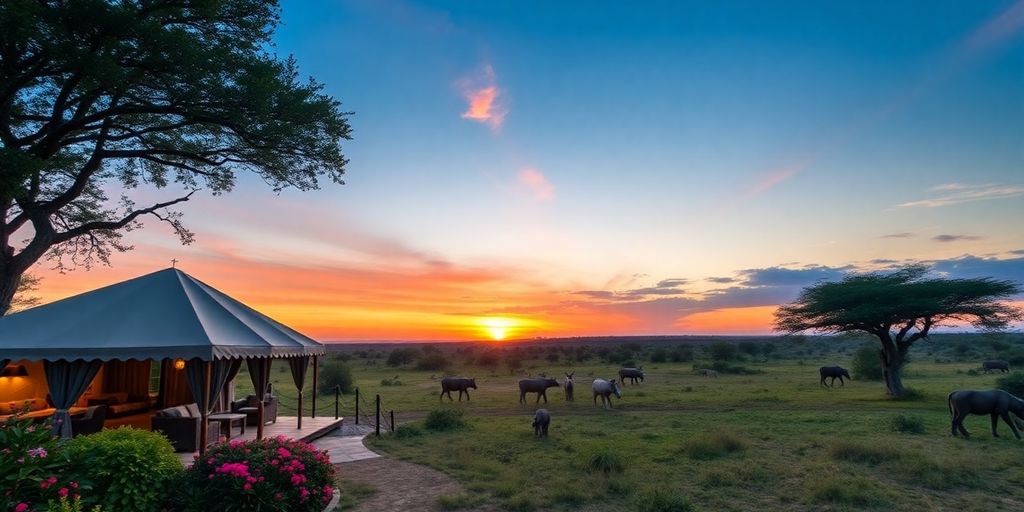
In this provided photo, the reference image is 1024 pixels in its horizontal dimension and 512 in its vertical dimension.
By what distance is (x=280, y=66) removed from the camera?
16297mm

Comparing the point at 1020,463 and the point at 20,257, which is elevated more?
the point at 20,257

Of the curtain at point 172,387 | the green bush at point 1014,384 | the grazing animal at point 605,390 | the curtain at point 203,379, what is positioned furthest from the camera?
the grazing animal at point 605,390

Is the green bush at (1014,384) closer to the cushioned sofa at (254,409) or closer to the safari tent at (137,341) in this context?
the safari tent at (137,341)

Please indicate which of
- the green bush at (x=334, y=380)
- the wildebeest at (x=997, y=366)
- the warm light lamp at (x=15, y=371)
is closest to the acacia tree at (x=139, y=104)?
the warm light lamp at (x=15, y=371)

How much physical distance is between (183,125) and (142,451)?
39.9ft

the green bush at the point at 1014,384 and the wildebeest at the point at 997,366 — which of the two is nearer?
the green bush at the point at 1014,384

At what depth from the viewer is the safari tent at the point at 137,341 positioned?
38.7ft

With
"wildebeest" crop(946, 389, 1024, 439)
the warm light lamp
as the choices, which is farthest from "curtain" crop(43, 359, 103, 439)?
"wildebeest" crop(946, 389, 1024, 439)

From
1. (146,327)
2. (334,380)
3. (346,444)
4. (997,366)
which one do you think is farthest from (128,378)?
(997,366)

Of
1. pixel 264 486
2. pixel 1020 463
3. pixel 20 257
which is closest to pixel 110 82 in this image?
pixel 20 257

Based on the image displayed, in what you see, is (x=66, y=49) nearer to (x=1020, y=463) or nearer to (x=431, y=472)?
(x=431, y=472)

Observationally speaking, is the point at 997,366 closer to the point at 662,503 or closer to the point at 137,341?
the point at 662,503

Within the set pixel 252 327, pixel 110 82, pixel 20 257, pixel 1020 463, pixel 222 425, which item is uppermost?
pixel 110 82

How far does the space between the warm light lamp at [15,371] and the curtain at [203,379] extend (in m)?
6.56
